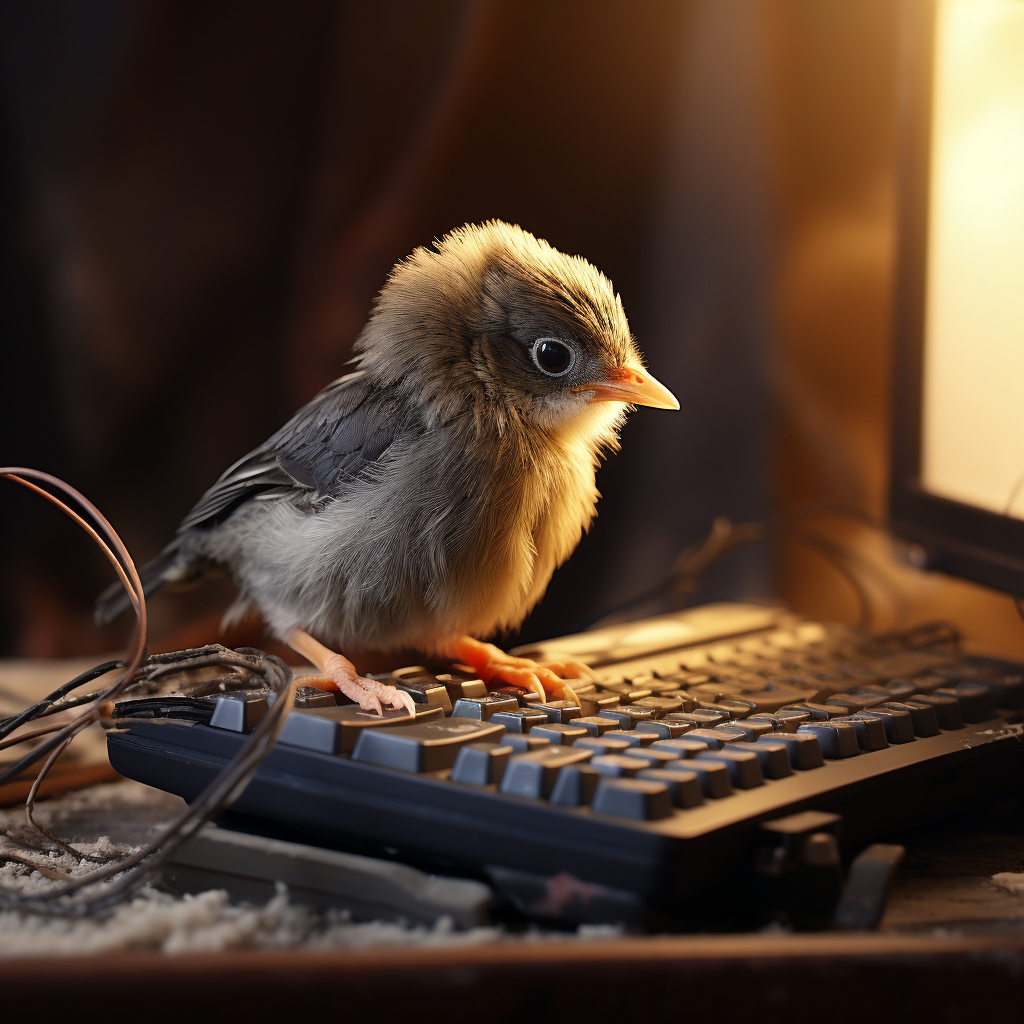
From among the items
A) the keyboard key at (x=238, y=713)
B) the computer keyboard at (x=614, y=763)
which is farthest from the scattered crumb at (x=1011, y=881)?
the keyboard key at (x=238, y=713)

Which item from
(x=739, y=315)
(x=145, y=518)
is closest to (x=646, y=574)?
(x=739, y=315)

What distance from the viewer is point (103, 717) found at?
2.73ft

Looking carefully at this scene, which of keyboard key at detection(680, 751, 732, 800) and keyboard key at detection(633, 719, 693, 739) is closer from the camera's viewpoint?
keyboard key at detection(680, 751, 732, 800)

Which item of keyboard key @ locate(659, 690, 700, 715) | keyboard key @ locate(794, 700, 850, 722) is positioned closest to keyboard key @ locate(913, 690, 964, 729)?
keyboard key @ locate(794, 700, 850, 722)

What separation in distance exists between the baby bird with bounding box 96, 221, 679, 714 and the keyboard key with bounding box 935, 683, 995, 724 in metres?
0.43

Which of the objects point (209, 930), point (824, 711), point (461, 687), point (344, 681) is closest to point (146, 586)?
point (344, 681)

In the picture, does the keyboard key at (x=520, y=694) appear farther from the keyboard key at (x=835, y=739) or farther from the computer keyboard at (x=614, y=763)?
the keyboard key at (x=835, y=739)

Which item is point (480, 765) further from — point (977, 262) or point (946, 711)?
point (977, 262)

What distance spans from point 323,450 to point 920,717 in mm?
736

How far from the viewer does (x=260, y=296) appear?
5.72 ft

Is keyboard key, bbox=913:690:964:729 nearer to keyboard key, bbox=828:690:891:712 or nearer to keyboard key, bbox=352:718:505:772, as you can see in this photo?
keyboard key, bbox=828:690:891:712

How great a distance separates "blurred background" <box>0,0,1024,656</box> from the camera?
1.67 meters

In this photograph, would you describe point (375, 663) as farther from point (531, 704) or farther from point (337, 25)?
point (337, 25)

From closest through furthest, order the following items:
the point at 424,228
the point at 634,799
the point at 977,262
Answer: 1. the point at 634,799
2. the point at 977,262
3. the point at 424,228
